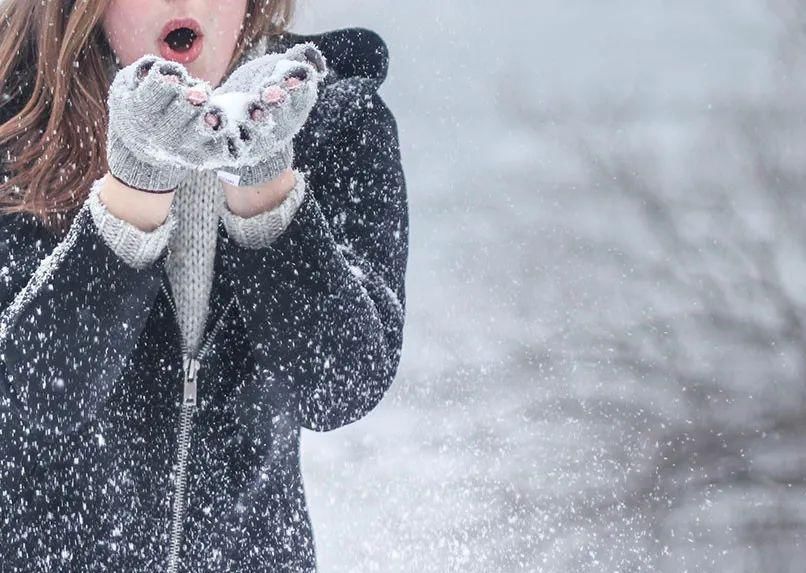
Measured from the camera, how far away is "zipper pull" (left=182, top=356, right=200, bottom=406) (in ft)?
3.12

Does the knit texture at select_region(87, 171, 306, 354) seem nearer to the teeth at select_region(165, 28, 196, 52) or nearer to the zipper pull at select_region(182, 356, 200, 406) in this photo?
the zipper pull at select_region(182, 356, 200, 406)

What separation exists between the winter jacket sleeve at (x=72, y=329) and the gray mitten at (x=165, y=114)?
0.12 meters

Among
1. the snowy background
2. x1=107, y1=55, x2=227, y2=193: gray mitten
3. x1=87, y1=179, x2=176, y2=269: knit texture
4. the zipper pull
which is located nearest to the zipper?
the zipper pull

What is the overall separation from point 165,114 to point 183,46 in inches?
10.9

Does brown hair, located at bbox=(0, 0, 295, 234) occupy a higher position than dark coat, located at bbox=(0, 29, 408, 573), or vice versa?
brown hair, located at bbox=(0, 0, 295, 234)

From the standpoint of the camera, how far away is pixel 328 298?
0.92 metres

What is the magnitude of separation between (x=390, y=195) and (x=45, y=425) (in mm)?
372

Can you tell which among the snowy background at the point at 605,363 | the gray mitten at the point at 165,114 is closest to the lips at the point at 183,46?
the gray mitten at the point at 165,114

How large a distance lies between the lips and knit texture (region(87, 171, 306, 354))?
0.36ft

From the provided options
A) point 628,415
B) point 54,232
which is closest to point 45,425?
point 54,232

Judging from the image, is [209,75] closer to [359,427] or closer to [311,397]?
[311,397]

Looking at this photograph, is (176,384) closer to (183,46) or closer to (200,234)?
(200,234)

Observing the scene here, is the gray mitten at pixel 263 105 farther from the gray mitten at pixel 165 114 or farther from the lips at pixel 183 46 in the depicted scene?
the lips at pixel 183 46

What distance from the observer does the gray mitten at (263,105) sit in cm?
77
